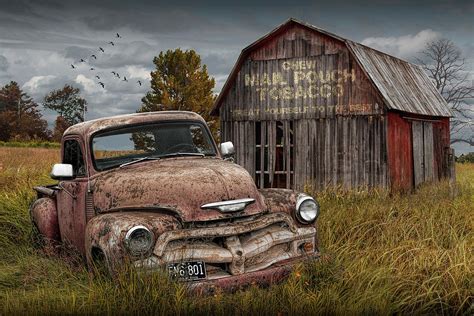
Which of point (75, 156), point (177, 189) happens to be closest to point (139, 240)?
point (177, 189)

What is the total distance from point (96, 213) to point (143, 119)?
4.33 ft

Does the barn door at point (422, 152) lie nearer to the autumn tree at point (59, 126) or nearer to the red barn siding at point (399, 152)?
the red barn siding at point (399, 152)

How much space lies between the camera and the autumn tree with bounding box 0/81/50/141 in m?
57.3

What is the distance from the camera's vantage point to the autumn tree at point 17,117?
57.3 metres

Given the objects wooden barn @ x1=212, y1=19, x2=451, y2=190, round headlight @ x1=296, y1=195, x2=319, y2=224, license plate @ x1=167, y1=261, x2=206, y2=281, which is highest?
wooden barn @ x1=212, y1=19, x2=451, y2=190

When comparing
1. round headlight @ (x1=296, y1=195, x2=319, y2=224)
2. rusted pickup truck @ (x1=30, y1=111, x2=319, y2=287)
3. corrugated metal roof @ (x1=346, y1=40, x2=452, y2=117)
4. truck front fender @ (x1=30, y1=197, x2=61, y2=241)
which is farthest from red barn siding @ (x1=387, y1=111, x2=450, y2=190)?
truck front fender @ (x1=30, y1=197, x2=61, y2=241)

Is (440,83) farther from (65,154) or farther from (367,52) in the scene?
(65,154)

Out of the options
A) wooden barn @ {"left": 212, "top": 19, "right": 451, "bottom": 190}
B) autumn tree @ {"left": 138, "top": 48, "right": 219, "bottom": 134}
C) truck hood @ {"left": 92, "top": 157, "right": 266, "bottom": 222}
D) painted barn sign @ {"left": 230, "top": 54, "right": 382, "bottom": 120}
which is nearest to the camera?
truck hood @ {"left": 92, "top": 157, "right": 266, "bottom": 222}

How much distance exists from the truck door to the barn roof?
10.2 m

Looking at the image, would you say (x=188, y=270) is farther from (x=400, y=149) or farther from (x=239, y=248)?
(x=400, y=149)

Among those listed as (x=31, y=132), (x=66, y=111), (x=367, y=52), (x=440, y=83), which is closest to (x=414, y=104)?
(x=367, y=52)

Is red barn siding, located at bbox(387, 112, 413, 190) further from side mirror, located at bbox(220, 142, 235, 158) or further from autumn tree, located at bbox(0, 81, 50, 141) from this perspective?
autumn tree, located at bbox(0, 81, 50, 141)

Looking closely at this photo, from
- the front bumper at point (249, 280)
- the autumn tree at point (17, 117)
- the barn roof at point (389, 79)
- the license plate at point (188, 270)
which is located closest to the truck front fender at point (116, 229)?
the license plate at point (188, 270)

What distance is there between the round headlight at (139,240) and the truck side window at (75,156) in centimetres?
181
